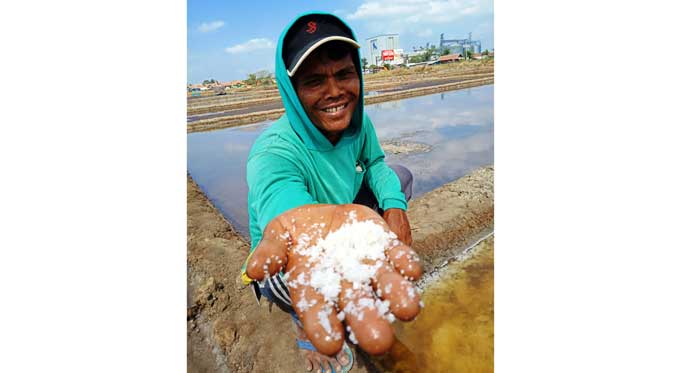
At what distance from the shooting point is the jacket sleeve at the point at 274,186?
29.7 inches

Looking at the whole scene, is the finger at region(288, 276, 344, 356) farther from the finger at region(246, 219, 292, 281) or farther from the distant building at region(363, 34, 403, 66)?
the distant building at region(363, 34, 403, 66)

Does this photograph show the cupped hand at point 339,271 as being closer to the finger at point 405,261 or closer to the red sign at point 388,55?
the finger at point 405,261

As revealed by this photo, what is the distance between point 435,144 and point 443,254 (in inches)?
55.5

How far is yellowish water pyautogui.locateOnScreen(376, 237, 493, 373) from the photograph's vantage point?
1.23 metres

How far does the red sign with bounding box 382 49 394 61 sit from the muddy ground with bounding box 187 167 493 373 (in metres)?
0.93

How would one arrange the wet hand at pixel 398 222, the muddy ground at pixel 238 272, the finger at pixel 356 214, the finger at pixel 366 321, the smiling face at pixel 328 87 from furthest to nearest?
the muddy ground at pixel 238 272
the wet hand at pixel 398 222
the smiling face at pixel 328 87
the finger at pixel 356 214
the finger at pixel 366 321

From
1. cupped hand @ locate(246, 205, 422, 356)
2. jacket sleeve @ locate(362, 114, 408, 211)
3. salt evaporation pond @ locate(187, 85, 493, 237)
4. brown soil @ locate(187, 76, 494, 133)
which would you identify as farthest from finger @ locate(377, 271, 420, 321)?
brown soil @ locate(187, 76, 494, 133)

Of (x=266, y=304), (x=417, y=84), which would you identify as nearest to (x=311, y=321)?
(x=266, y=304)

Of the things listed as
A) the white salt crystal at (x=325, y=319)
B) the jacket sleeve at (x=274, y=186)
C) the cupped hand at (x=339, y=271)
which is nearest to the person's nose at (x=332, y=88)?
the jacket sleeve at (x=274, y=186)

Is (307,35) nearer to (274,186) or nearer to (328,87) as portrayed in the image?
(328,87)

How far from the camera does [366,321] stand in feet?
1.84

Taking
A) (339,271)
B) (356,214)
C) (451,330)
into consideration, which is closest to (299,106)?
(356,214)

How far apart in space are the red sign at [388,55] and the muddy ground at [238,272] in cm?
93

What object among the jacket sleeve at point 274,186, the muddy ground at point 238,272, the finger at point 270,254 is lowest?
the muddy ground at point 238,272
